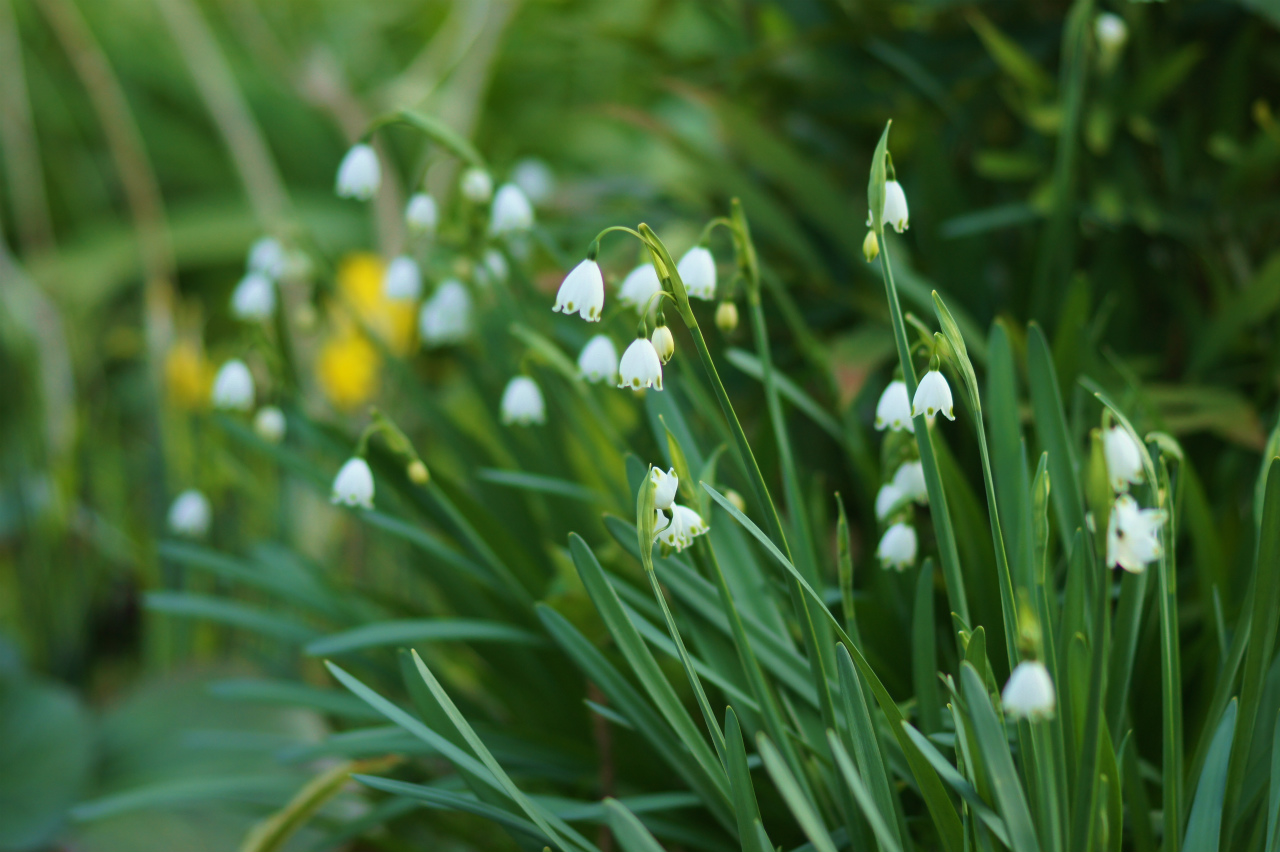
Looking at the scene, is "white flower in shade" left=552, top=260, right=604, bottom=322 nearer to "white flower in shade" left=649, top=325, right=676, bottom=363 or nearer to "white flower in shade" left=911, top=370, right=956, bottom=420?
"white flower in shade" left=649, top=325, right=676, bottom=363

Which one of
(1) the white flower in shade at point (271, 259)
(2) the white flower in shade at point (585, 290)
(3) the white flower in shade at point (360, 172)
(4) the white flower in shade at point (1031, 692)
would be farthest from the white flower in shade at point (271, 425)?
(4) the white flower in shade at point (1031, 692)

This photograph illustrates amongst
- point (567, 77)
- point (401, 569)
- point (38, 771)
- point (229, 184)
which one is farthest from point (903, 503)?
point (229, 184)

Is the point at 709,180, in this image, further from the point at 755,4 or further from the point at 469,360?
the point at 469,360

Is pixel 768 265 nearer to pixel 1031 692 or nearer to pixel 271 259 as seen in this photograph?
pixel 271 259

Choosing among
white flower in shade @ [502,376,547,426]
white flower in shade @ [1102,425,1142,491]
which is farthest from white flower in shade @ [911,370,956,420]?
white flower in shade @ [502,376,547,426]

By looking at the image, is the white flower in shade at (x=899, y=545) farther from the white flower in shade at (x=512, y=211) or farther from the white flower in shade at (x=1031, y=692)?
the white flower in shade at (x=512, y=211)

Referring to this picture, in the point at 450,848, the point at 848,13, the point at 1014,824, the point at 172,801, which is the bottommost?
the point at 450,848
